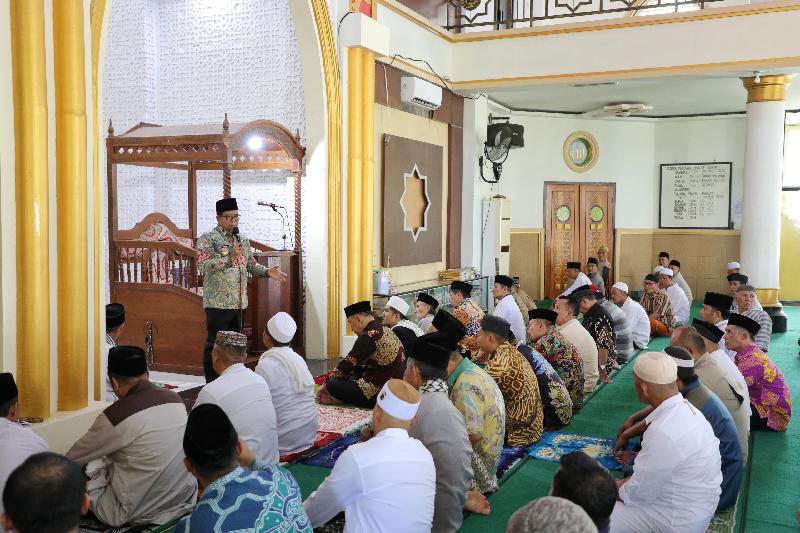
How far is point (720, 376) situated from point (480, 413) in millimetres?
1366

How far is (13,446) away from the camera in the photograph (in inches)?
98.3

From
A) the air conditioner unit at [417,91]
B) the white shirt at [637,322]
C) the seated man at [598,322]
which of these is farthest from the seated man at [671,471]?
the air conditioner unit at [417,91]

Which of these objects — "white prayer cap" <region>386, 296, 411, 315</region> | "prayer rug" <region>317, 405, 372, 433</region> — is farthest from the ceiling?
"prayer rug" <region>317, 405, 372, 433</region>

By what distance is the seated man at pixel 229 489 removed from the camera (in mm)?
1982

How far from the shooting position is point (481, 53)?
8.76 m

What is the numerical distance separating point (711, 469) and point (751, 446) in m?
1.91

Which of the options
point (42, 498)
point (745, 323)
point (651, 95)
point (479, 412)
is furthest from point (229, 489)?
point (651, 95)

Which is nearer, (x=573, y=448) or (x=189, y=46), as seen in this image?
(x=573, y=448)

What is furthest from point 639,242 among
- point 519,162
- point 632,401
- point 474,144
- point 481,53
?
point 632,401

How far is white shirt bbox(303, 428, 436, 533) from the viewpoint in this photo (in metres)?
2.34

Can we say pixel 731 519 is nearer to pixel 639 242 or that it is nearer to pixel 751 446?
pixel 751 446

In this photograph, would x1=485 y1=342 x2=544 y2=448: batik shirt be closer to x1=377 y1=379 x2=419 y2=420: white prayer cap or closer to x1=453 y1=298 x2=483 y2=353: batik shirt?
x1=453 y1=298 x2=483 y2=353: batik shirt

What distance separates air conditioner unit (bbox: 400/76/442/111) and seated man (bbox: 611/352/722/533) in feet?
17.6

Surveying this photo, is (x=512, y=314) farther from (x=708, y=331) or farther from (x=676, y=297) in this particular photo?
(x=676, y=297)
